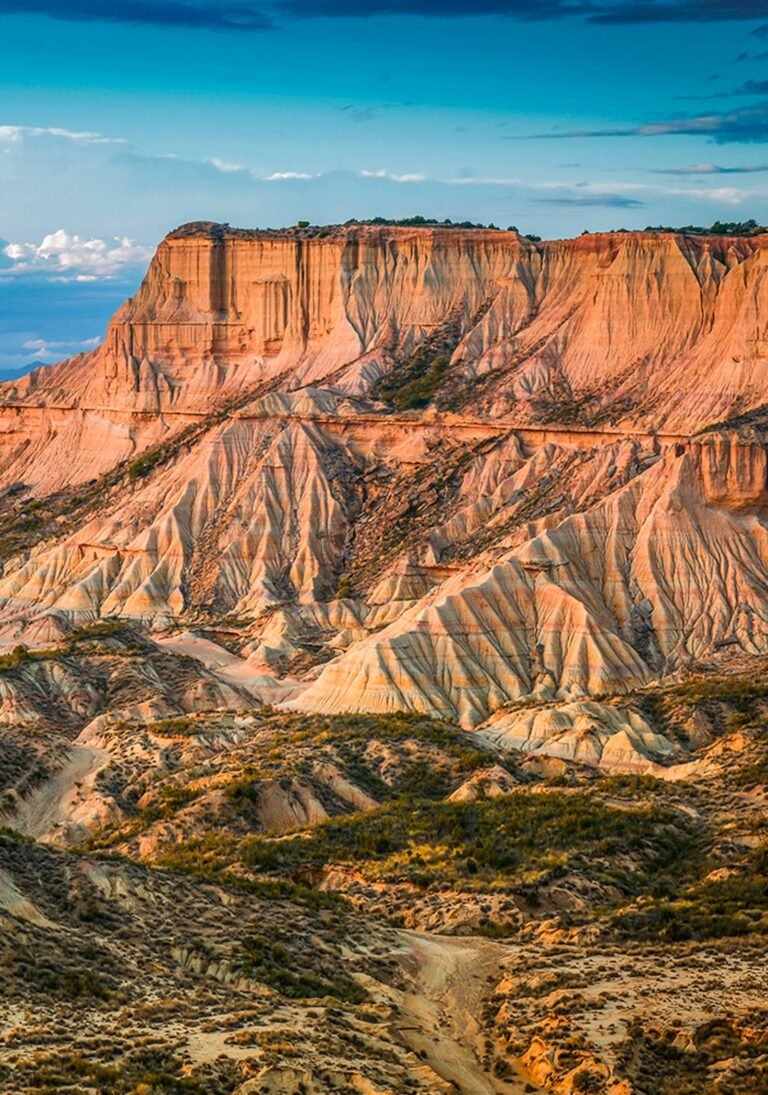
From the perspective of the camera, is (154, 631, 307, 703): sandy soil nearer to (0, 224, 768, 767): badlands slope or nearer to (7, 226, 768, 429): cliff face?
(0, 224, 768, 767): badlands slope

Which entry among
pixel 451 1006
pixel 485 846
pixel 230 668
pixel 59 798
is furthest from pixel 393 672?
pixel 451 1006

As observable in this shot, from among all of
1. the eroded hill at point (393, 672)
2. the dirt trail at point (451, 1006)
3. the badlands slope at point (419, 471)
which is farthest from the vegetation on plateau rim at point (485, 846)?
the badlands slope at point (419, 471)

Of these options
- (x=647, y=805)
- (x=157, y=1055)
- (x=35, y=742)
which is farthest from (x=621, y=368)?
(x=157, y=1055)

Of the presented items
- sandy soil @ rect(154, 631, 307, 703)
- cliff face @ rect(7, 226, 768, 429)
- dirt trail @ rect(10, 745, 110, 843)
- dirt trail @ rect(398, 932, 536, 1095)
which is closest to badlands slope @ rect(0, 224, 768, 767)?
cliff face @ rect(7, 226, 768, 429)

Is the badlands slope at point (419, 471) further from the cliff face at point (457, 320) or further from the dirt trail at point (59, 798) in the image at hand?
the dirt trail at point (59, 798)

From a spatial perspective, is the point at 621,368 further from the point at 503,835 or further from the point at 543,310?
the point at 503,835
